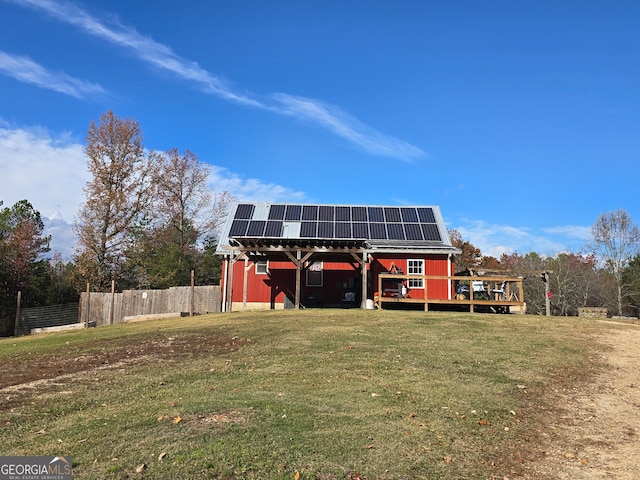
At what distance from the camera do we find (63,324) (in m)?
24.7

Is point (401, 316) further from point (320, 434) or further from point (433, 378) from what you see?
point (320, 434)

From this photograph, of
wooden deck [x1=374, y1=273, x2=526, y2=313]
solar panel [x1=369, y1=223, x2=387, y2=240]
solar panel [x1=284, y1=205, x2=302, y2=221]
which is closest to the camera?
wooden deck [x1=374, y1=273, x2=526, y2=313]

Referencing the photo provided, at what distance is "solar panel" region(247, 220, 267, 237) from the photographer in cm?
2538

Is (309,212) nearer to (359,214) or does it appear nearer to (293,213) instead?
(293,213)

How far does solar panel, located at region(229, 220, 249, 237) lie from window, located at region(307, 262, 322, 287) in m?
4.31

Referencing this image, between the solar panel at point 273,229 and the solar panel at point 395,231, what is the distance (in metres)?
6.05

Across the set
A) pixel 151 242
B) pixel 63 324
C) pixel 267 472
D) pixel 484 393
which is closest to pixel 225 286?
pixel 63 324

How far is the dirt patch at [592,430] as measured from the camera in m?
4.99

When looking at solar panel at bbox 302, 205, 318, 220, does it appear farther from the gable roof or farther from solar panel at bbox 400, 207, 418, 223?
solar panel at bbox 400, 207, 418, 223

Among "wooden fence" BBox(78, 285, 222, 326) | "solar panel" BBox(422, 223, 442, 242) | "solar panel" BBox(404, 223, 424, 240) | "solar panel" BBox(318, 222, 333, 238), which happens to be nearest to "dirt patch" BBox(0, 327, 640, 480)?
"wooden fence" BBox(78, 285, 222, 326)

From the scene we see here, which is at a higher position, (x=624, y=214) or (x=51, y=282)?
(x=624, y=214)

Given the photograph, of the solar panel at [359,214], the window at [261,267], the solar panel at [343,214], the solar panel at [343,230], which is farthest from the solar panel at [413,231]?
the window at [261,267]

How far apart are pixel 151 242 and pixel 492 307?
26.0m

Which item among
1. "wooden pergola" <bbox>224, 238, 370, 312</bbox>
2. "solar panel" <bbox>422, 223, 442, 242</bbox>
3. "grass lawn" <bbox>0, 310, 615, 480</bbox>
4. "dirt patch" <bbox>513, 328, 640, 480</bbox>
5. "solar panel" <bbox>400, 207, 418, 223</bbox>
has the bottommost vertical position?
"dirt patch" <bbox>513, 328, 640, 480</bbox>
